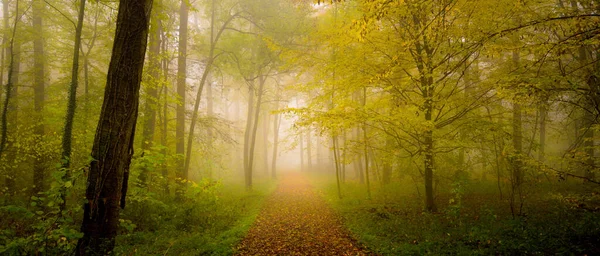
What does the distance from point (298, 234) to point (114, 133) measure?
5.49 metres

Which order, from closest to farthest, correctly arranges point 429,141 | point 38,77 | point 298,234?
point 298,234 < point 429,141 < point 38,77

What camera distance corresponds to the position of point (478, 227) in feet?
23.2

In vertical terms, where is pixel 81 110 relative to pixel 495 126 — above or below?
above

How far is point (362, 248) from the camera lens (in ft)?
20.3

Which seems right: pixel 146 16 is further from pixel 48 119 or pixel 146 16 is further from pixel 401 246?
pixel 48 119

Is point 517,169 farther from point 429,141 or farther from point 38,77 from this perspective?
point 38,77

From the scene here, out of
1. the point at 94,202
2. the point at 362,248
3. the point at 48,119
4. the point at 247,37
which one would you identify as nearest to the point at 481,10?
the point at 362,248

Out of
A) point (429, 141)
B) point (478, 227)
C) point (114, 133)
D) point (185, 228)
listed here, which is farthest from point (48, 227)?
point (478, 227)

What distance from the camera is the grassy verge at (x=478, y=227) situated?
5.63 meters

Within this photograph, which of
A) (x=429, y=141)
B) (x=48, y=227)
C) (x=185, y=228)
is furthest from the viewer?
(x=429, y=141)

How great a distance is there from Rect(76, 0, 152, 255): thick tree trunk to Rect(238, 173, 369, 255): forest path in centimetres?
298

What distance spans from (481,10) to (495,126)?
3.39 metres

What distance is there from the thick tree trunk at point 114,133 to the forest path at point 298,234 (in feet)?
9.77

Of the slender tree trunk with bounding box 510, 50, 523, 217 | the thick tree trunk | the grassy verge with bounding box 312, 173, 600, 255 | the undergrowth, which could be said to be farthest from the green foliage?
the slender tree trunk with bounding box 510, 50, 523, 217
